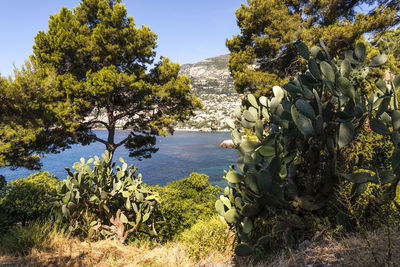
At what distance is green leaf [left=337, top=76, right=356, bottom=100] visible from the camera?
2.04 meters

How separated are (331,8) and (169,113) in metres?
10.0

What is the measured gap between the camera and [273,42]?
12016 millimetres

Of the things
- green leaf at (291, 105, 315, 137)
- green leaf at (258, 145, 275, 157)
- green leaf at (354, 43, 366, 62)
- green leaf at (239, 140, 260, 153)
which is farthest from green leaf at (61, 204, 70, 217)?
green leaf at (354, 43, 366, 62)

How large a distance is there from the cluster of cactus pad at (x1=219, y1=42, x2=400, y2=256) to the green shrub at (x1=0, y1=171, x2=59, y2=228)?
203 inches

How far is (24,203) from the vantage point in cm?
566

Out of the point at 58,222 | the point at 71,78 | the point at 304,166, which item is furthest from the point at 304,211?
the point at 71,78

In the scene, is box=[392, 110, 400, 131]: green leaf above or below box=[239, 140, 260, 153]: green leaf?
above

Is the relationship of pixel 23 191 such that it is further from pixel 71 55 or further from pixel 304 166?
pixel 71 55

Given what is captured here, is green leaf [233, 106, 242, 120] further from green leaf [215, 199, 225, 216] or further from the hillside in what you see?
the hillside

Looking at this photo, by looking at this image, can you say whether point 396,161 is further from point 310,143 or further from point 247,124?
point 247,124

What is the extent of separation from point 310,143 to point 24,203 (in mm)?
6750

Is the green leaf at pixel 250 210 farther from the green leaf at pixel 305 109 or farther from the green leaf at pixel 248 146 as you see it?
the green leaf at pixel 305 109

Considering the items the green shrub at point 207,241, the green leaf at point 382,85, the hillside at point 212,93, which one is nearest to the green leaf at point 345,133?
the green leaf at point 382,85

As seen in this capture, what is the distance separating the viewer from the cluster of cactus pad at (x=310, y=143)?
83.1 inches
